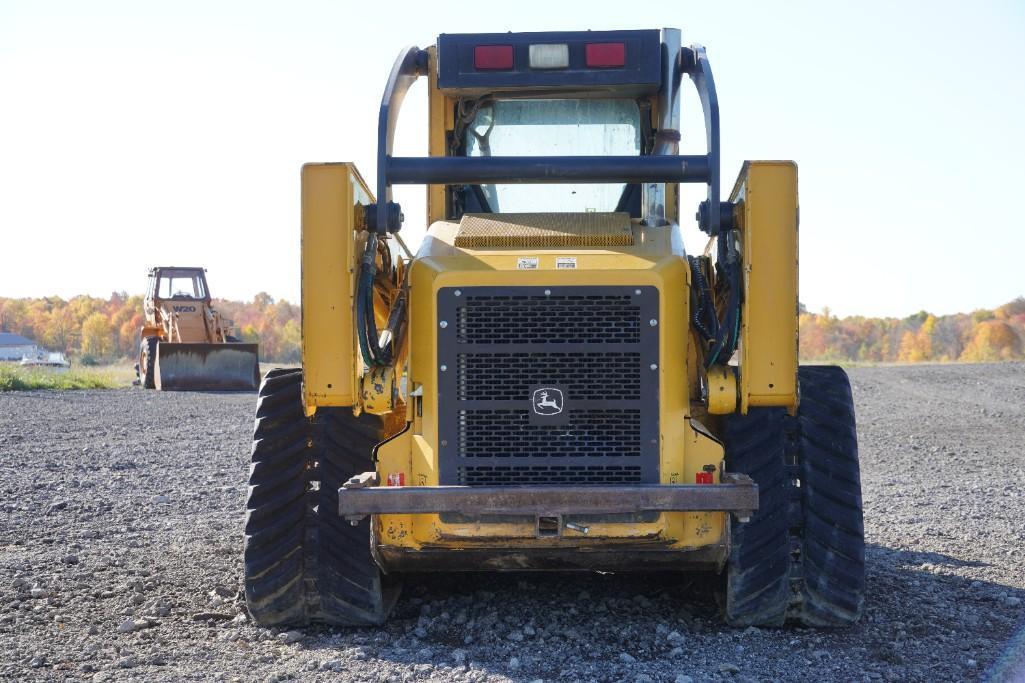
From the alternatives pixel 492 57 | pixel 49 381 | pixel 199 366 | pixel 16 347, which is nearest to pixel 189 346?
pixel 199 366

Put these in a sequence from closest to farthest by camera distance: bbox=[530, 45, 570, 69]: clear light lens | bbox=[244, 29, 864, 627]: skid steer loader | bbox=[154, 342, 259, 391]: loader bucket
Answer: bbox=[244, 29, 864, 627]: skid steer loader, bbox=[530, 45, 570, 69]: clear light lens, bbox=[154, 342, 259, 391]: loader bucket

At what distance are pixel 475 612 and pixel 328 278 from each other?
1.77 m

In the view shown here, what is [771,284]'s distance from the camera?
5008mm

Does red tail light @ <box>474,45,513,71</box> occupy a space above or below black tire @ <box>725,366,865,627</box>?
above

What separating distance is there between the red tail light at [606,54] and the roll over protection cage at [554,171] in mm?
642

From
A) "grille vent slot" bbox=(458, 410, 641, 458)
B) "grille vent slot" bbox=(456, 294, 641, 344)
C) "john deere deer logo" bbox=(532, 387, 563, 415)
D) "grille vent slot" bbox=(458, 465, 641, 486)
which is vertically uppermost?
"grille vent slot" bbox=(456, 294, 641, 344)

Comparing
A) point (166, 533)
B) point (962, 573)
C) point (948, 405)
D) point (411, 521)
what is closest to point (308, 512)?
point (411, 521)

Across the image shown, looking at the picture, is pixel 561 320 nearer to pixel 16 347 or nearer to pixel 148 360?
pixel 148 360

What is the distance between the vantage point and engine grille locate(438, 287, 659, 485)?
4953 mm

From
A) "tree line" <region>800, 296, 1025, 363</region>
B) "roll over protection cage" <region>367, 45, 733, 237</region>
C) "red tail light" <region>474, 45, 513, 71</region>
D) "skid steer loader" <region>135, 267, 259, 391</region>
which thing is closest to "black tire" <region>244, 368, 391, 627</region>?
"roll over protection cage" <region>367, 45, 733, 237</region>

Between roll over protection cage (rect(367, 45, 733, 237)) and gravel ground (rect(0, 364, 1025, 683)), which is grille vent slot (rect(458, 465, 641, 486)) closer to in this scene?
gravel ground (rect(0, 364, 1025, 683))

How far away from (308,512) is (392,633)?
665 mm

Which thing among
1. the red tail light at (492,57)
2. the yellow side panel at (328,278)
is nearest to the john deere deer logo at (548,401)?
the yellow side panel at (328,278)

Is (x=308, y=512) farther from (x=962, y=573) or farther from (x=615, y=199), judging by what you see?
(x=962, y=573)
